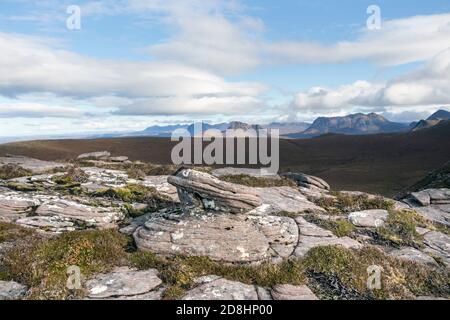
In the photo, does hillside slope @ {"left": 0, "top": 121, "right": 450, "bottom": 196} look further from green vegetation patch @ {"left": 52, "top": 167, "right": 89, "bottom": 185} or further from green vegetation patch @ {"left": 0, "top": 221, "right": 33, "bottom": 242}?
green vegetation patch @ {"left": 0, "top": 221, "right": 33, "bottom": 242}

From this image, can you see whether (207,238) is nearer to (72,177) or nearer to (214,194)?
(214,194)

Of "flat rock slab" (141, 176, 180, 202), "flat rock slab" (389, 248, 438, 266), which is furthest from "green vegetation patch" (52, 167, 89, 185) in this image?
"flat rock slab" (389, 248, 438, 266)

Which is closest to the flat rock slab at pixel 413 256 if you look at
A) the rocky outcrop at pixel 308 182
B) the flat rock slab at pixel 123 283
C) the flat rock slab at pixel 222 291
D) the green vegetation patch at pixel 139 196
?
the flat rock slab at pixel 222 291

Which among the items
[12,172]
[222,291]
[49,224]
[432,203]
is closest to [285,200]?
[222,291]

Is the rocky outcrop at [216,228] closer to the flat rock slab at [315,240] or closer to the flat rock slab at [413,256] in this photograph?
the flat rock slab at [315,240]
